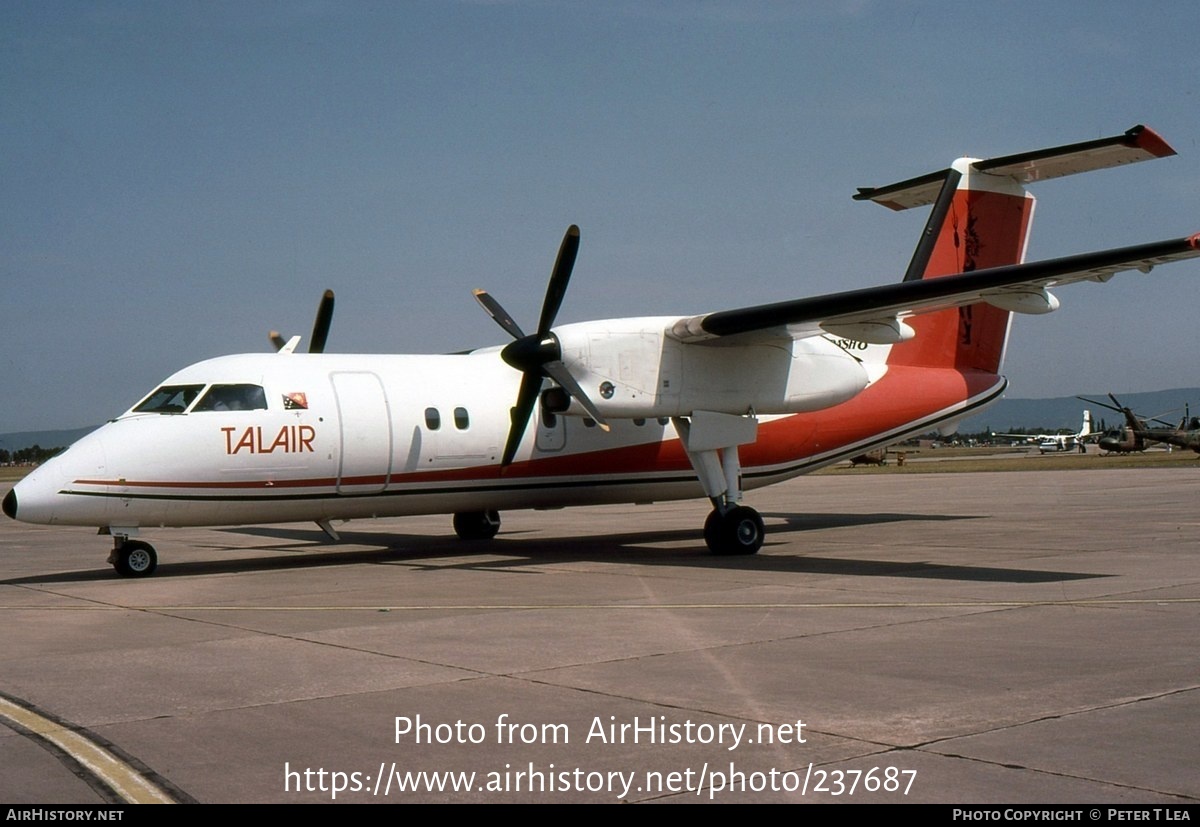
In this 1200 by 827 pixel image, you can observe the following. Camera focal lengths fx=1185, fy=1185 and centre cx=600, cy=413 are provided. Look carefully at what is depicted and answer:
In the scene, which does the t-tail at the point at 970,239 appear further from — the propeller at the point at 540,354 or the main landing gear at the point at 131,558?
the main landing gear at the point at 131,558

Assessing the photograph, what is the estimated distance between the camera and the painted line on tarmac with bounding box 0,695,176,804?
554 centimetres

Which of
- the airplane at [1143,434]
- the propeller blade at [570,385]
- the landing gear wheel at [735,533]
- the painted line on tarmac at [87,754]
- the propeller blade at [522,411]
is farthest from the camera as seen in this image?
the airplane at [1143,434]

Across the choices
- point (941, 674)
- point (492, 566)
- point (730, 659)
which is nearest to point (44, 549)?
point (492, 566)

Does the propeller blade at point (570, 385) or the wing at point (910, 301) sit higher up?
the wing at point (910, 301)

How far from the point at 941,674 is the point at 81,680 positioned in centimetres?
605

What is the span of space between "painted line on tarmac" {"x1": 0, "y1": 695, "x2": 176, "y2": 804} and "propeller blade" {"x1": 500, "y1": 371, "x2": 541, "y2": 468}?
987 cm

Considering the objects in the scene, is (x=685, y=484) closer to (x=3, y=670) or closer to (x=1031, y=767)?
(x=3, y=670)

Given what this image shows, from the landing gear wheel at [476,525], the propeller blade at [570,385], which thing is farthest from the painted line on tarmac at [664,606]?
the landing gear wheel at [476,525]

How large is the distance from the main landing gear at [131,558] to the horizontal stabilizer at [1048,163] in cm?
1411

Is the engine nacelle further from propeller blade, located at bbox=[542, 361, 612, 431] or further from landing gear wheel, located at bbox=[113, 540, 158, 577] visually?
landing gear wheel, located at bbox=[113, 540, 158, 577]

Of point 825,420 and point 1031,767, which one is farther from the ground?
point 825,420

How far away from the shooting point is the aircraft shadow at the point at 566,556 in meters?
14.4
